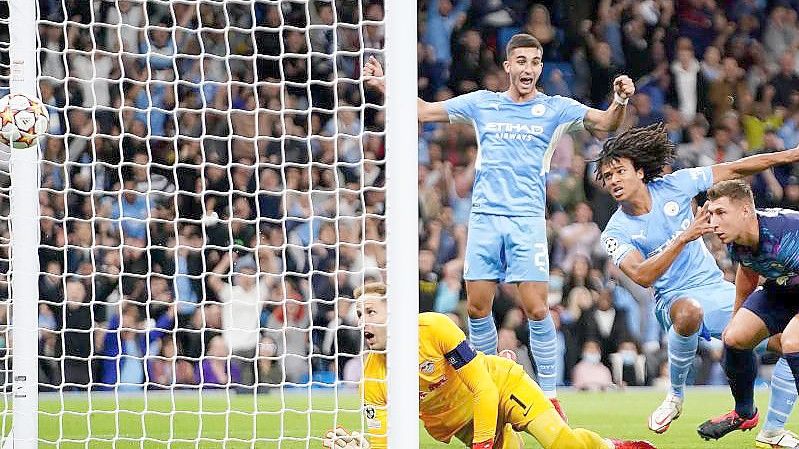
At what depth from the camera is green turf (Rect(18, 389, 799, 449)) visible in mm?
5754

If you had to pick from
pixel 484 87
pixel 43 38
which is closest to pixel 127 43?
pixel 43 38

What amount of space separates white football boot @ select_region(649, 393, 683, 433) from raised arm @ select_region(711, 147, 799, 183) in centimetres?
116

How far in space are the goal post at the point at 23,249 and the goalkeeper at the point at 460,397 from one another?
4.43 ft

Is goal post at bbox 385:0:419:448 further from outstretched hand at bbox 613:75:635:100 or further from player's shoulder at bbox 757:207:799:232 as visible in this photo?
player's shoulder at bbox 757:207:799:232

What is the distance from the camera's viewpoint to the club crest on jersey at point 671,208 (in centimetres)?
572

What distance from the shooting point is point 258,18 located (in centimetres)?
729

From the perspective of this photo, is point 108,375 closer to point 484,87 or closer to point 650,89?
point 484,87

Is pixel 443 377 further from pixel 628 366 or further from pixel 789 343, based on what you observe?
pixel 789 343

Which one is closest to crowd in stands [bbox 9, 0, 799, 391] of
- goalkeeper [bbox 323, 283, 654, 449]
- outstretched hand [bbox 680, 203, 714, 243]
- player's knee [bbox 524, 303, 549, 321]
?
player's knee [bbox 524, 303, 549, 321]

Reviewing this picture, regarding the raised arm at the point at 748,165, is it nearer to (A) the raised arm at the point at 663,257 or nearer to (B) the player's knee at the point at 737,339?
(A) the raised arm at the point at 663,257

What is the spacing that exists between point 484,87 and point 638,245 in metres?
1.14

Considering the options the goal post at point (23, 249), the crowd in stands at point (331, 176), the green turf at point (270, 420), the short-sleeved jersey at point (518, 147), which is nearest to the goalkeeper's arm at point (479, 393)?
the green turf at point (270, 420)

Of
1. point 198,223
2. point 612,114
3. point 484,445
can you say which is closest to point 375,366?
point 484,445

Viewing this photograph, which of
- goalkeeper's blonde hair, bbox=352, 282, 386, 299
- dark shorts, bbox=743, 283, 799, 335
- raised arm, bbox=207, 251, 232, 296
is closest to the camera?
goalkeeper's blonde hair, bbox=352, 282, 386, 299
